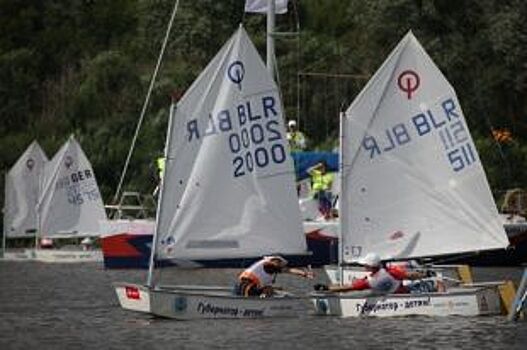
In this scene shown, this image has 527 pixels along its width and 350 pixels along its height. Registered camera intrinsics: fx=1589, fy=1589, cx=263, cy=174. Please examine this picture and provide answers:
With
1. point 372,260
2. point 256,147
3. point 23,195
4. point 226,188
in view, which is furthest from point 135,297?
point 23,195

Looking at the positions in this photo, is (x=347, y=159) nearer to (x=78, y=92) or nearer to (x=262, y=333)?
(x=262, y=333)

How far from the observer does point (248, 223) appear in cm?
3988

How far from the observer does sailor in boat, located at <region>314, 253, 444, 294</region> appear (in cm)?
3859

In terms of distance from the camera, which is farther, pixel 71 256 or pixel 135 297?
pixel 71 256

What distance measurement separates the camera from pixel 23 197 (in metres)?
76.6

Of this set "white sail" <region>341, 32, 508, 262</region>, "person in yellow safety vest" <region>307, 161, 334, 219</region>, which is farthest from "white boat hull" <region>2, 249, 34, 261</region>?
"white sail" <region>341, 32, 508, 262</region>

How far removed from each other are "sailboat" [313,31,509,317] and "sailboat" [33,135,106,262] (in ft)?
100

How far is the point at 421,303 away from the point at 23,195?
4155 cm

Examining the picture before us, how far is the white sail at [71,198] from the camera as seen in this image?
71.1 m

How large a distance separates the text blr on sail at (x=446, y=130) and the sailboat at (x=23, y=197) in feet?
120

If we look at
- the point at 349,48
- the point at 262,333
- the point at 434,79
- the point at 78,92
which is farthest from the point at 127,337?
the point at 78,92

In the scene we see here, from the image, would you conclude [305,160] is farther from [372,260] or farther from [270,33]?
[372,260]

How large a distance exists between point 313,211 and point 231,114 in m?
22.9

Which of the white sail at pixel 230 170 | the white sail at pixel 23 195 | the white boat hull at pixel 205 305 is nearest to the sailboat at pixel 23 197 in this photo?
the white sail at pixel 23 195
